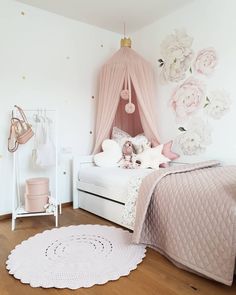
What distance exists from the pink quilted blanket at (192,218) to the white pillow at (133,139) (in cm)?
97

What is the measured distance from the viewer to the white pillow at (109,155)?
10.3ft

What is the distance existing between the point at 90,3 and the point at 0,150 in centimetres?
197

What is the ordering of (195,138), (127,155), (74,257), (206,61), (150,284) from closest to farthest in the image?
(150,284), (74,257), (206,61), (195,138), (127,155)

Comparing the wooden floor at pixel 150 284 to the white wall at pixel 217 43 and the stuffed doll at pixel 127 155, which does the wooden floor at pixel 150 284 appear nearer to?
the stuffed doll at pixel 127 155

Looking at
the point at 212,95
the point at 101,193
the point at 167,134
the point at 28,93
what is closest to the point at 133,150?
the point at 167,134

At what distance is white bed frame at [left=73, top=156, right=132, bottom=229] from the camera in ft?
8.65

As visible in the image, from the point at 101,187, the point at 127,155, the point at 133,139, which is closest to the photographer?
the point at 101,187

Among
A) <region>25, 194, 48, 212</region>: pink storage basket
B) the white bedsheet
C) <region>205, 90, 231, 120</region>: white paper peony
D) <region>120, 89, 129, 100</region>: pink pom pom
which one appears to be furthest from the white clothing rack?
<region>205, 90, 231, 120</region>: white paper peony

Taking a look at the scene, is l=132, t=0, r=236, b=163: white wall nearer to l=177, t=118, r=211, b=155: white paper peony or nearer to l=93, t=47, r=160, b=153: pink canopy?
l=177, t=118, r=211, b=155: white paper peony

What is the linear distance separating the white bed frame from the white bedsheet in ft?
0.15

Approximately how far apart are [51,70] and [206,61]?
1.87 metres

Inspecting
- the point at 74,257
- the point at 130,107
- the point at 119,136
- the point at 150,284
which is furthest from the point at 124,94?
the point at 150,284

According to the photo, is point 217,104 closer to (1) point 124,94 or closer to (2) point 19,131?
(1) point 124,94

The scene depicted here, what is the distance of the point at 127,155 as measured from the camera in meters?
3.16
